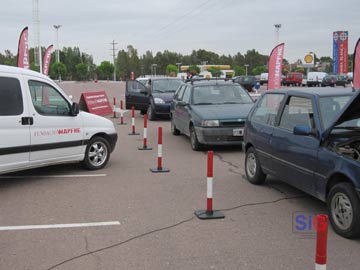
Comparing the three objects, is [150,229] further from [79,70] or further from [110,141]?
[79,70]

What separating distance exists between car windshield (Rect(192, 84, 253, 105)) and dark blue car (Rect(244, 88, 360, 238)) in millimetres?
4058

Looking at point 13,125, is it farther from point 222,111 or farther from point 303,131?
point 222,111

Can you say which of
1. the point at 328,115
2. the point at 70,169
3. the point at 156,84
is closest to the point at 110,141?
the point at 70,169

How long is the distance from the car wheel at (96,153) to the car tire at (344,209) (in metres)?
4.75

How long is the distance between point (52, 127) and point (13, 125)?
784mm

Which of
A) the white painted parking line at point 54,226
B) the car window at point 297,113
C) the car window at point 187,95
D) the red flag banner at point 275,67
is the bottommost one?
the white painted parking line at point 54,226

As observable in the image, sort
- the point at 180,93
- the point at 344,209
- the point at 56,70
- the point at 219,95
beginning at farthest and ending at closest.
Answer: the point at 56,70 → the point at 180,93 → the point at 219,95 → the point at 344,209

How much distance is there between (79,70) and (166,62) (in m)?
35.4

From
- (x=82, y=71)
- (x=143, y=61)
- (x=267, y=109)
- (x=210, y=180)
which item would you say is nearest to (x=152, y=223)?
(x=210, y=180)

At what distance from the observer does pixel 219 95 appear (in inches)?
458

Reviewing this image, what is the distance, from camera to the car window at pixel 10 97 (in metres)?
6.86

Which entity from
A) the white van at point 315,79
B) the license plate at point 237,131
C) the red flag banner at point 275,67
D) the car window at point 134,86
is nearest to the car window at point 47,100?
the license plate at point 237,131

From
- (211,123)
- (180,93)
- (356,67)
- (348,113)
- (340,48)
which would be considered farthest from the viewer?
(340,48)

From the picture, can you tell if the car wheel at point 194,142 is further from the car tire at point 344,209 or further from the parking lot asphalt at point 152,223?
the car tire at point 344,209
